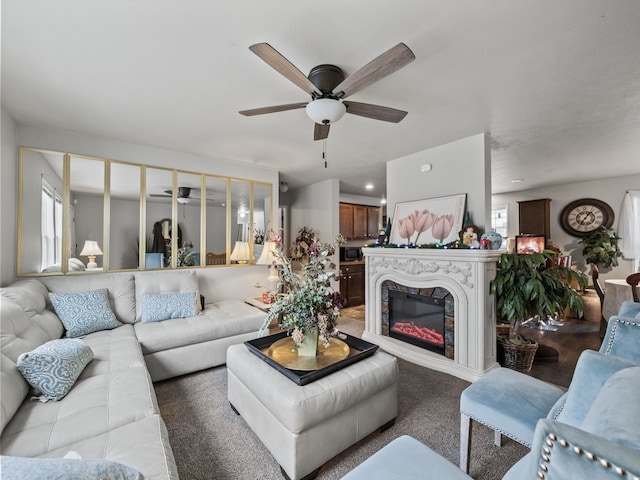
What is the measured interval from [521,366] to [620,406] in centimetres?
274

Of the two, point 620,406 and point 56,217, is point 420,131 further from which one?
point 56,217

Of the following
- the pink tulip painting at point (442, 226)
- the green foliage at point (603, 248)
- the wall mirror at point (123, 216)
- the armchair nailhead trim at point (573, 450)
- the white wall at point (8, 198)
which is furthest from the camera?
the green foliage at point (603, 248)

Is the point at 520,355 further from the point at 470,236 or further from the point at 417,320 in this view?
the point at 470,236

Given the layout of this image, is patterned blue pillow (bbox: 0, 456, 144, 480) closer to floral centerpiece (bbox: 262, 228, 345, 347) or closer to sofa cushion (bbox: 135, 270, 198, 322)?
floral centerpiece (bbox: 262, 228, 345, 347)

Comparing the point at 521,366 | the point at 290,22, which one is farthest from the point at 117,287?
the point at 521,366

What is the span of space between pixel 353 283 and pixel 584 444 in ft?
17.6

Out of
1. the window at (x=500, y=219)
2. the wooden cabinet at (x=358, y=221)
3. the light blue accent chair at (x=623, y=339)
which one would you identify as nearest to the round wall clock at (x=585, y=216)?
the window at (x=500, y=219)

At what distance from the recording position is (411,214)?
143 inches

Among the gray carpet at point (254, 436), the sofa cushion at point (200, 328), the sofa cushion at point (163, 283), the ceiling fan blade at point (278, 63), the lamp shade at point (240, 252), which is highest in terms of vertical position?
the ceiling fan blade at point (278, 63)

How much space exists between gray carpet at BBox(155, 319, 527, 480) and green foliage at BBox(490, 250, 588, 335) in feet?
3.13

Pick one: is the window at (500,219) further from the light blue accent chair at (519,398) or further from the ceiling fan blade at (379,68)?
the ceiling fan blade at (379,68)

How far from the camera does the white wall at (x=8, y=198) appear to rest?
2.47 meters

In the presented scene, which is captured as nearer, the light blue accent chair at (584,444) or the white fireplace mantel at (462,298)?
the light blue accent chair at (584,444)

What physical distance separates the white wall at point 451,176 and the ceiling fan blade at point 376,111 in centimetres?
149
